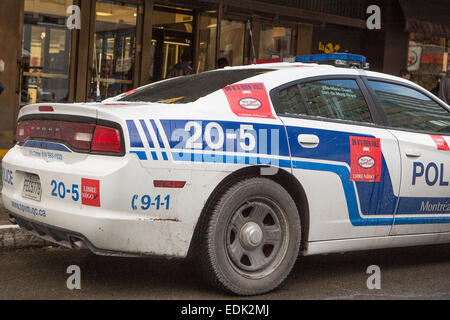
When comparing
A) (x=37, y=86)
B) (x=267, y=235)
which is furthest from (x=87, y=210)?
(x=37, y=86)

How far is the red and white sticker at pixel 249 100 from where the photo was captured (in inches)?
173

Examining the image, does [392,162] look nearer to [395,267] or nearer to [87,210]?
[395,267]

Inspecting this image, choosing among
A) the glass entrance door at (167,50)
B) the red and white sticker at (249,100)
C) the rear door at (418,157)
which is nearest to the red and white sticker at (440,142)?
the rear door at (418,157)

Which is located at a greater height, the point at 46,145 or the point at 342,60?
the point at 342,60

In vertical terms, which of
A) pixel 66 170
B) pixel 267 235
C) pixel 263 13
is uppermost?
pixel 263 13

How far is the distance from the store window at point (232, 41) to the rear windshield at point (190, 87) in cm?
749

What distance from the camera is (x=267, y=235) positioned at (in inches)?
175

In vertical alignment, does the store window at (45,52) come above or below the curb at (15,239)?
above

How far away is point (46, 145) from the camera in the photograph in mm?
4375

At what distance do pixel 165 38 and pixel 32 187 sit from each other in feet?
27.2

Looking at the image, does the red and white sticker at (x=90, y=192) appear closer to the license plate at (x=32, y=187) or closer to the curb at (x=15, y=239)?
the license plate at (x=32, y=187)

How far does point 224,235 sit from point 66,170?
104cm
